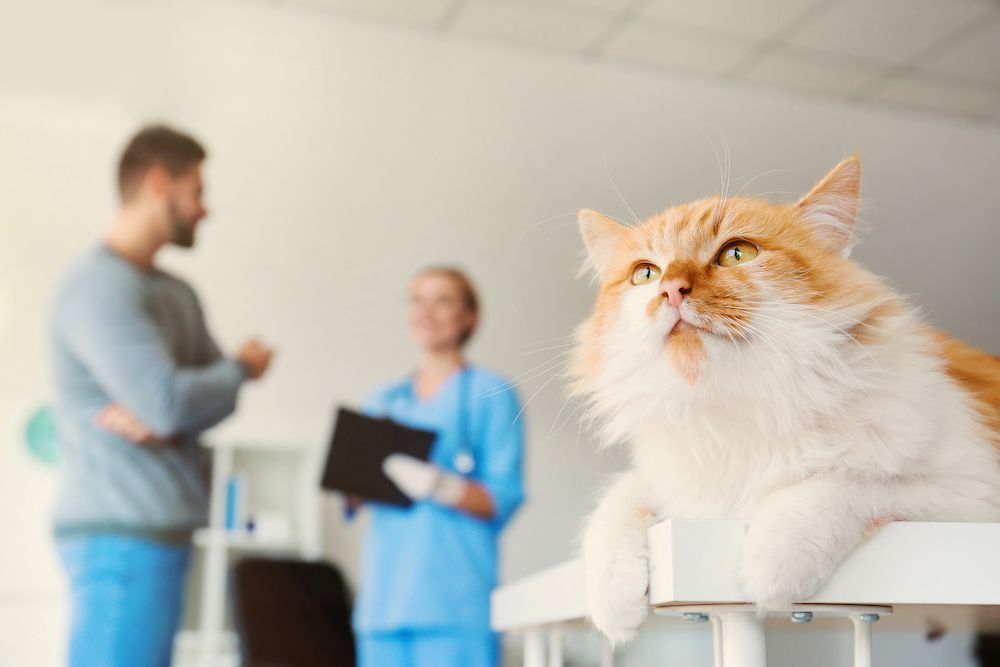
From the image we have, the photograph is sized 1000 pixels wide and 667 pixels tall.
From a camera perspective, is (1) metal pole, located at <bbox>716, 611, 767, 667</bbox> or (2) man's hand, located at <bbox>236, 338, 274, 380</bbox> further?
(2) man's hand, located at <bbox>236, 338, 274, 380</bbox>

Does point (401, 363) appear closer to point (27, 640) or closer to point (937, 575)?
point (27, 640)

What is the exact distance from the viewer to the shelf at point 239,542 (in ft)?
8.60

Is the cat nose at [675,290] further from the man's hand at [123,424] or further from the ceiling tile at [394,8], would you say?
the ceiling tile at [394,8]

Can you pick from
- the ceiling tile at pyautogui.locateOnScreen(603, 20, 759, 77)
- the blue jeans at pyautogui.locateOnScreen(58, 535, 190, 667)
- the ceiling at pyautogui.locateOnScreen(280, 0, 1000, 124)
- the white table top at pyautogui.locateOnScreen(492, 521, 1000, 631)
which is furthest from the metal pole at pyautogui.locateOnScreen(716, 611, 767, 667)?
the ceiling tile at pyautogui.locateOnScreen(603, 20, 759, 77)

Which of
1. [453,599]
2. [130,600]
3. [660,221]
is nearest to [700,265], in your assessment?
[660,221]

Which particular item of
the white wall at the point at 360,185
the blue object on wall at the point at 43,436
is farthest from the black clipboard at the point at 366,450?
the blue object on wall at the point at 43,436

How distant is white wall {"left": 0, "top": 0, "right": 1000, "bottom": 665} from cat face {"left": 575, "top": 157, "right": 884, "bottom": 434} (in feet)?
6.21

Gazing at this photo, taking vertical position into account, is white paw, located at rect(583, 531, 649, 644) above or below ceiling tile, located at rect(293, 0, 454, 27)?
below

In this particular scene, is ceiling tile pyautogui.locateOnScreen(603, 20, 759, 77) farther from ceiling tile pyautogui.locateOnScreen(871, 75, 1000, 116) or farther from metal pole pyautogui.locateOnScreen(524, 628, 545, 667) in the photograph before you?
metal pole pyautogui.locateOnScreen(524, 628, 545, 667)

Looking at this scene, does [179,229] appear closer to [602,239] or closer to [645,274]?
[602,239]

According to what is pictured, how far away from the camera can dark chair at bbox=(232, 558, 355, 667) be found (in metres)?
2.51

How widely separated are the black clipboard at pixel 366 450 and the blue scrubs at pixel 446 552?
0.09m

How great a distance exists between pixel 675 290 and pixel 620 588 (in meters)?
0.22

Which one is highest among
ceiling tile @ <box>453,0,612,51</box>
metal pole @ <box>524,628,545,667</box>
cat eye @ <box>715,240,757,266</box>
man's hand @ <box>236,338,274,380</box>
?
ceiling tile @ <box>453,0,612,51</box>
